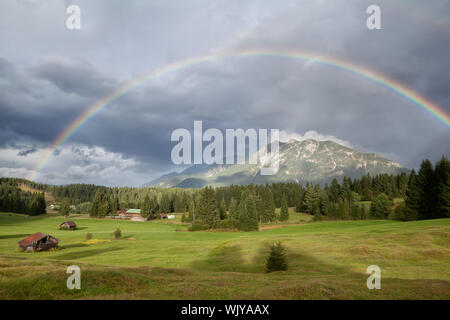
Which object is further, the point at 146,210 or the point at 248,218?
the point at 146,210

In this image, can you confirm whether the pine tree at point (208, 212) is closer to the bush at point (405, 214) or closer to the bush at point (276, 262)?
the bush at point (405, 214)

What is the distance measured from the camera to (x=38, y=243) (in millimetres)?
71750

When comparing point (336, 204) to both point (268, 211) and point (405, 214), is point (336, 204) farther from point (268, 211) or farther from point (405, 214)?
point (405, 214)

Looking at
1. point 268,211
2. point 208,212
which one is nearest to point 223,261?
point 208,212

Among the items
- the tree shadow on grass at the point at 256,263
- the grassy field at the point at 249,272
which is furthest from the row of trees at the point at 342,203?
the tree shadow on grass at the point at 256,263

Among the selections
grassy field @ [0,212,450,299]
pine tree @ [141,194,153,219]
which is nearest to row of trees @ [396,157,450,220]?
grassy field @ [0,212,450,299]

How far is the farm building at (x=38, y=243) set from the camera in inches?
2756

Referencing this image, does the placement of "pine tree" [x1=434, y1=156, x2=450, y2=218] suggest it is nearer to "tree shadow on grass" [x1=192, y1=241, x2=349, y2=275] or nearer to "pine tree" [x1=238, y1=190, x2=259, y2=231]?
"tree shadow on grass" [x1=192, y1=241, x2=349, y2=275]

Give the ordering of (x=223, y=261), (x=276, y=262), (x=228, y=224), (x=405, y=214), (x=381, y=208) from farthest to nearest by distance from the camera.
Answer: (x=228, y=224) → (x=381, y=208) → (x=405, y=214) → (x=223, y=261) → (x=276, y=262)

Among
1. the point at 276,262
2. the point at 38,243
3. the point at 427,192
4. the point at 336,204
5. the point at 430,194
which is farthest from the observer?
the point at 336,204

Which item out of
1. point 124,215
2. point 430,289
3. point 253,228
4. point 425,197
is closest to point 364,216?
point 425,197

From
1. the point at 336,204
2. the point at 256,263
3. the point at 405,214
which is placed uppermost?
the point at 336,204

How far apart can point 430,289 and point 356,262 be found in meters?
22.7
